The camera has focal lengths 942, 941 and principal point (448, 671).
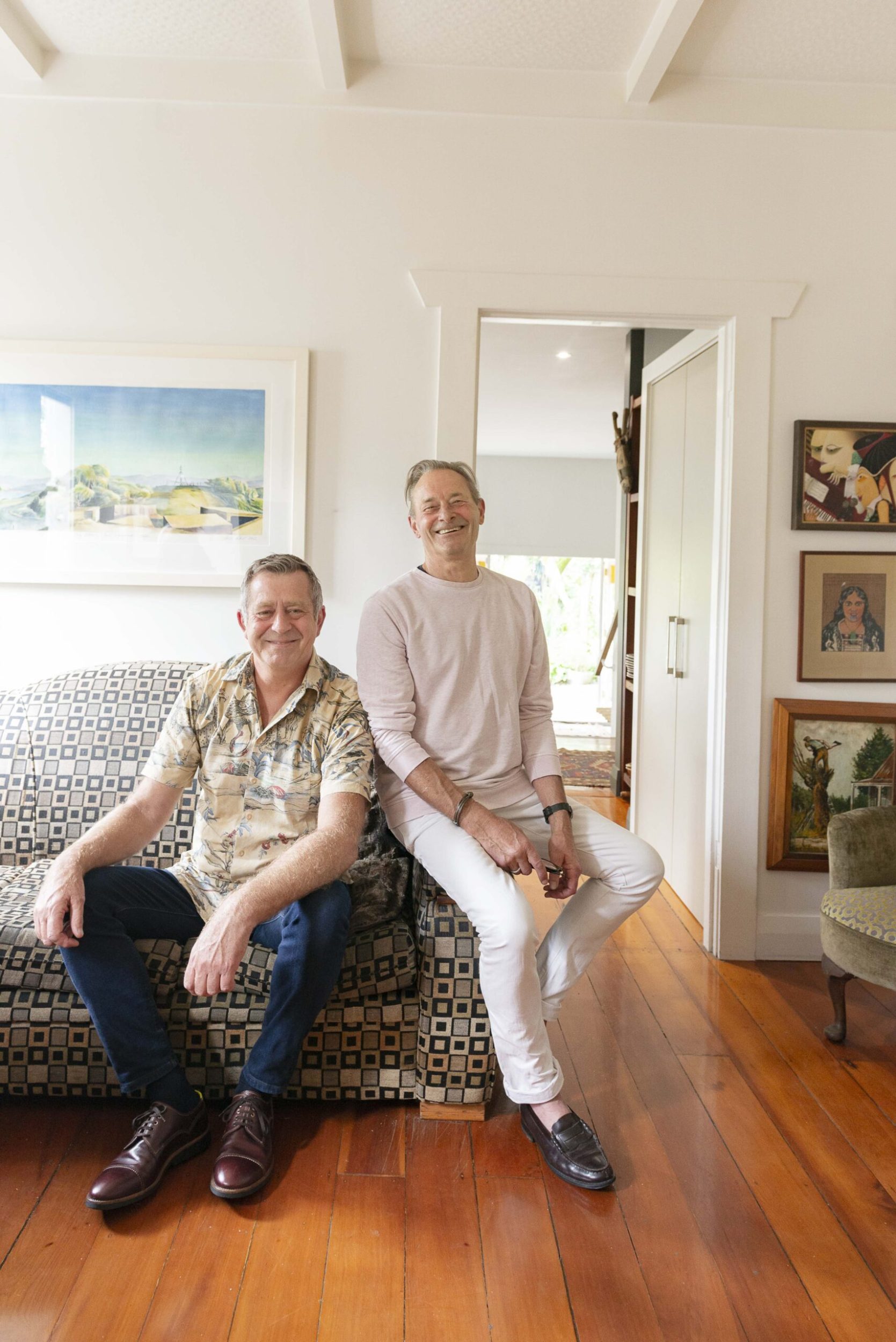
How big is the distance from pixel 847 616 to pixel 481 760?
152 cm

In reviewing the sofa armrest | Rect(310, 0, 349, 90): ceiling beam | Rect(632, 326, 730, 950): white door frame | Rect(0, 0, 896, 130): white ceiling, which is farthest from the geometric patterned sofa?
Rect(0, 0, 896, 130): white ceiling

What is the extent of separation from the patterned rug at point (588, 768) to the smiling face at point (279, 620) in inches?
146

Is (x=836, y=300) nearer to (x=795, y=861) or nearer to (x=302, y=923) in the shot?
(x=795, y=861)

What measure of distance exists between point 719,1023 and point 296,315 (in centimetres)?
244

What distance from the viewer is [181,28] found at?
2.71 meters

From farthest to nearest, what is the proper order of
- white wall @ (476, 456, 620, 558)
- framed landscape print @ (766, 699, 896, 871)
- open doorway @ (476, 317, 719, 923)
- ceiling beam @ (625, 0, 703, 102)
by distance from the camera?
white wall @ (476, 456, 620, 558) → open doorway @ (476, 317, 719, 923) → framed landscape print @ (766, 699, 896, 871) → ceiling beam @ (625, 0, 703, 102)

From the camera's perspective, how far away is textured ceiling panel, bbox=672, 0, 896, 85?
8.25 feet

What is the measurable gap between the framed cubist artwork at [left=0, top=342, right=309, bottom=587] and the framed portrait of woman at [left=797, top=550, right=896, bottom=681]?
165cm

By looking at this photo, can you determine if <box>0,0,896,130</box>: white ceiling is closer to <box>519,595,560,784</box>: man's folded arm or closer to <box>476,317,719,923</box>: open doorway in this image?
<box>476,317,719,923</box>: open doorway

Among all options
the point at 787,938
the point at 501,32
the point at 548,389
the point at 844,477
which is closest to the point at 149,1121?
the point at 787,938

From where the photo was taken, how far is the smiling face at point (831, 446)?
300 centimetres

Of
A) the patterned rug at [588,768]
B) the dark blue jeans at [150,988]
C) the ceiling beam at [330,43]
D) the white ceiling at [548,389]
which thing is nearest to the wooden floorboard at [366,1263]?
the dark blue jeans at [150,988]

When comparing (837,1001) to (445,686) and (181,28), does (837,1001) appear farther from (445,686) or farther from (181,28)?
(181,28)

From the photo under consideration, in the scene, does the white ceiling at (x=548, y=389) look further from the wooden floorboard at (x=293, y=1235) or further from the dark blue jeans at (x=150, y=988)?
the wooden floorboard at (x=293, y=1235)
